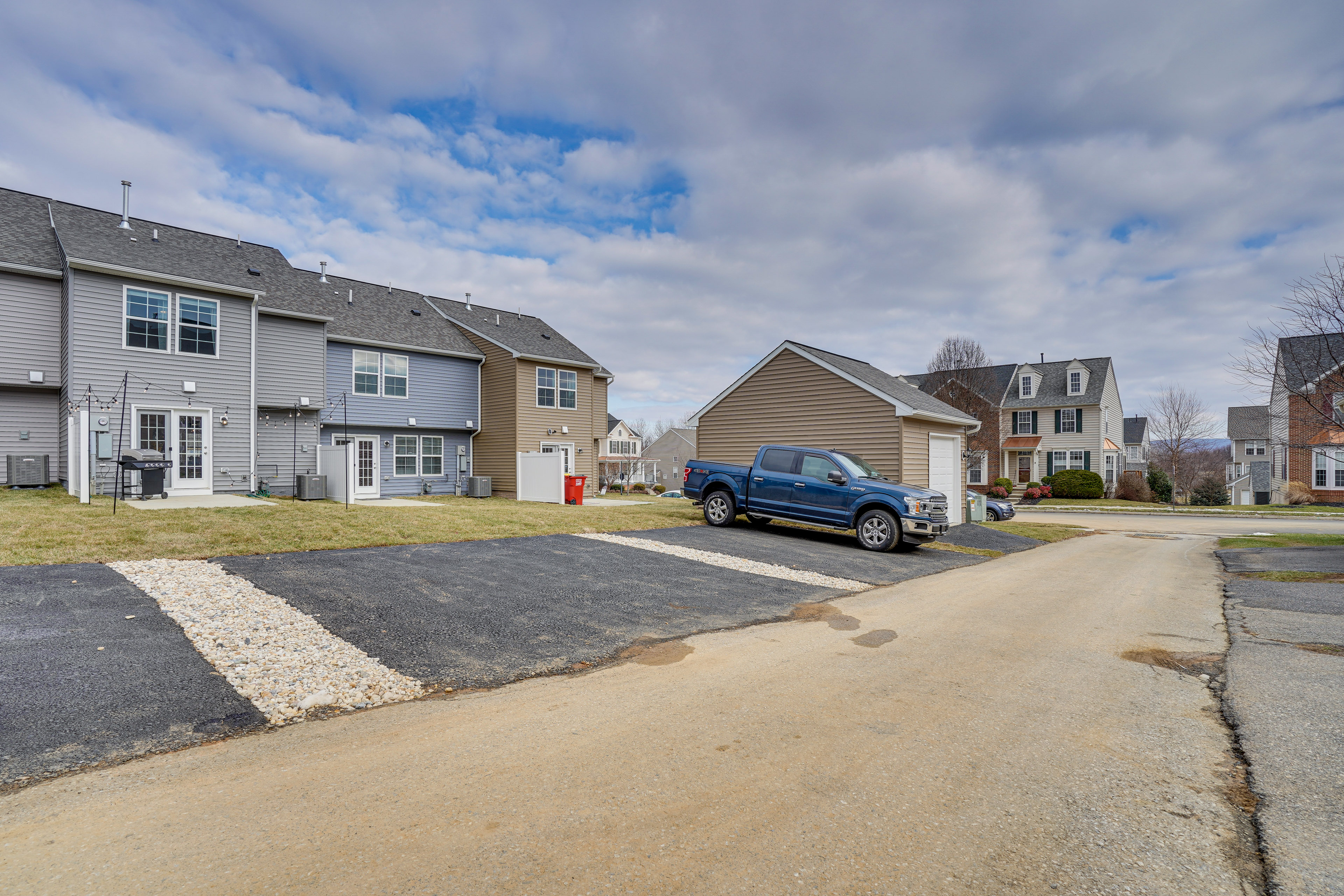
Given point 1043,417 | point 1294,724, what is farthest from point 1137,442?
point 1294,724

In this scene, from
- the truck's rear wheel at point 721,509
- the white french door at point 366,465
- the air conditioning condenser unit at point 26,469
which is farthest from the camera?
the white french door at point 366,465

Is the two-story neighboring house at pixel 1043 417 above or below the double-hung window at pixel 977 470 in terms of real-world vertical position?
above

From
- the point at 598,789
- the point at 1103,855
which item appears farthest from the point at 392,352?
the point at 1103,855

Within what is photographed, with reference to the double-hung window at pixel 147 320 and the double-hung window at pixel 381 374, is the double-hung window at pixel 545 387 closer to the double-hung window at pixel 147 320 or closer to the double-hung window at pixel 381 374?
the double-hung window at pixel 381 374

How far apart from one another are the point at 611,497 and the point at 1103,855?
85.2ft

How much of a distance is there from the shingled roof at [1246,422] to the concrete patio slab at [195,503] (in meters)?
63.9

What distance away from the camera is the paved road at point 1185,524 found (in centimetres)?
2028

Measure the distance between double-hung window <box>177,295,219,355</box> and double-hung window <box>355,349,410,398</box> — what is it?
16.6ft

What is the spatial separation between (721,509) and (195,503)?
1187 cm

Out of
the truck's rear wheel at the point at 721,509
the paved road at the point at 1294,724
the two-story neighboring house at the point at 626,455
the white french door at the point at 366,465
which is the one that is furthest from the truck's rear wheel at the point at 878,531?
the two-story neighboring house at the point at 626,455

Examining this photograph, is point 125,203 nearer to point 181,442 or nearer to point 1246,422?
point 181,442

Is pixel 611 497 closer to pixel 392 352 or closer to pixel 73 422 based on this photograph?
pixel 392 352

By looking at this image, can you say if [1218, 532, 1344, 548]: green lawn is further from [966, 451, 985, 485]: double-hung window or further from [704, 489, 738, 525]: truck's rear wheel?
[966, 451, 985, 485]: double-hung window

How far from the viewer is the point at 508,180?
16344 mm
